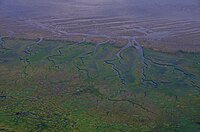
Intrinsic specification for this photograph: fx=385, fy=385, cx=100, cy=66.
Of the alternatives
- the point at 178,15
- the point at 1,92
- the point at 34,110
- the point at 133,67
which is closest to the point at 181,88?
the point at 133,67

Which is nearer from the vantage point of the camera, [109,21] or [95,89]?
[95,89]

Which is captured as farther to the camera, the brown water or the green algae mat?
the brown water

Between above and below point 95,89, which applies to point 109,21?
above

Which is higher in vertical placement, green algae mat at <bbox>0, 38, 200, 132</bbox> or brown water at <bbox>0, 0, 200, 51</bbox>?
brown water at <bbox>0, 0, 200, 51</bbox>

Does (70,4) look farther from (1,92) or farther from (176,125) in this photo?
(176,125)

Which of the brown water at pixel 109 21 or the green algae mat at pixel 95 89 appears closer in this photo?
the green algae mat at pixel 95 89
